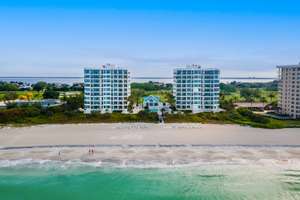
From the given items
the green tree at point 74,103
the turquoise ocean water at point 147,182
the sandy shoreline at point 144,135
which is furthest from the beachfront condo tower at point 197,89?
the turquoise ocean water at point 147,182

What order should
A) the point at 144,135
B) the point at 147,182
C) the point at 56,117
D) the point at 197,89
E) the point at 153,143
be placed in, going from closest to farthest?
the point at 147,182 < the point at 153,143 < the point at 144,135 < the point at 56,117 < the point at 197,89

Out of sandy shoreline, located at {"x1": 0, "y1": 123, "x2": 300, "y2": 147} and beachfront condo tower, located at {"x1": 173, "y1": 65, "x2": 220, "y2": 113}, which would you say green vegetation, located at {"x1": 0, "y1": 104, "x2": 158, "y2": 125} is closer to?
sandy shoreline, located at {"x1": 0, "y1": 123, "x2": 300, "y2": 147}

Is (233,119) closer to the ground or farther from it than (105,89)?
closer to the ground

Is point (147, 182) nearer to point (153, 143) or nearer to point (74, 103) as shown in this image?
point (153, 143)

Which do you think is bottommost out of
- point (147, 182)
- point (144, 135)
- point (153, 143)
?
point (147, 182)

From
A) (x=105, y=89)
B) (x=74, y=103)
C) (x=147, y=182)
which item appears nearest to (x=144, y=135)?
(x=147, y=182)
